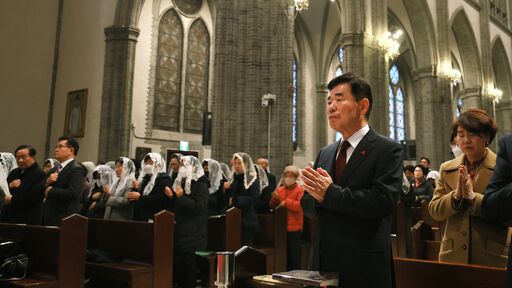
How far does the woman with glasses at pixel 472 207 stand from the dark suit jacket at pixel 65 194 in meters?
4.11

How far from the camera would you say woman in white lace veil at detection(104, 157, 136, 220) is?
580cm

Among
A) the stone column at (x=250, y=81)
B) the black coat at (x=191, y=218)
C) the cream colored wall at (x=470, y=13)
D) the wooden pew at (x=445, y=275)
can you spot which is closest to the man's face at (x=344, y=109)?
the wooden pew at (x=445, y=275)

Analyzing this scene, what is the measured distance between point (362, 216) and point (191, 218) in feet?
12.4

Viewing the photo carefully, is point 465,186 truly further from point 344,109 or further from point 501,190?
point 344,109

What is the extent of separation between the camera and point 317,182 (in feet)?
6.41

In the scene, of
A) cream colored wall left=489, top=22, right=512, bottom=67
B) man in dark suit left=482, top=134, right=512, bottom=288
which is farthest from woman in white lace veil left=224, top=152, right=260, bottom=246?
cream colored wall left=489, top=22, right=512, bottom=67

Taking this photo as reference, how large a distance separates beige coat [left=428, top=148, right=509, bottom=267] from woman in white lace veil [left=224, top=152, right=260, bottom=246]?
3649mm

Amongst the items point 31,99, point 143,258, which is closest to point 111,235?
point 143,258

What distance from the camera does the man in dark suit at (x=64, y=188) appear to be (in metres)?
5.23

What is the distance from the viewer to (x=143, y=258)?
15.2ft

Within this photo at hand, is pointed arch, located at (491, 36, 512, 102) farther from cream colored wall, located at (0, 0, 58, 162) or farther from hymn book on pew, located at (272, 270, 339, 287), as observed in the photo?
hymn book on pew, located at (272, 270, 339, 287)

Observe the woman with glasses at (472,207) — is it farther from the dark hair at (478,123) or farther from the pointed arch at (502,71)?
the pointed arch at (502,71)

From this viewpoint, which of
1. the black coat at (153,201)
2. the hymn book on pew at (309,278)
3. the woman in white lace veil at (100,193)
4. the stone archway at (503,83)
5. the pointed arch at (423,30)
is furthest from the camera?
the stone archway at (503,83)

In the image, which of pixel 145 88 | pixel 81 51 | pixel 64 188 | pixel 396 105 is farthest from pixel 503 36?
pixel 64 188
